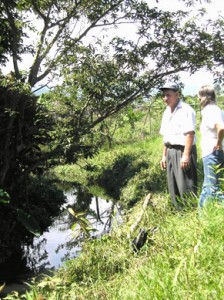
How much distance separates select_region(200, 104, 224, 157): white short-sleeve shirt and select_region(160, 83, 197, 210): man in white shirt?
0.21 m

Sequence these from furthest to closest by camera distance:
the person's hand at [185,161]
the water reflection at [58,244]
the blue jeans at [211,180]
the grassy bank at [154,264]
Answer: the water reflection at [58,244] < the person's hand at [185,161] < the blue jeans at [211,180] < the grassy bank at [154,264]

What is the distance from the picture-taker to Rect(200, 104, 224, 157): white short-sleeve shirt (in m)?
4.49

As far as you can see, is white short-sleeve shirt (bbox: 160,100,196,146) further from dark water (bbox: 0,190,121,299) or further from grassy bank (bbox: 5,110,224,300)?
dark water (bbox: 0,190,121,299)

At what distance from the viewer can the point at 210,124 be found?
4.55 metres

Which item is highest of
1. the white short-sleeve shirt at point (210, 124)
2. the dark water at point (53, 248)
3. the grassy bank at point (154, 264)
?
the white short-sleeve shirt at point (210, 124)

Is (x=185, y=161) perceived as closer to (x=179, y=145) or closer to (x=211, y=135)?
(x=179, y=145)

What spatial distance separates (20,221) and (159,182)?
3.49 m

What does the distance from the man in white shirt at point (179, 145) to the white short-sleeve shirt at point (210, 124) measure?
0.21 metres

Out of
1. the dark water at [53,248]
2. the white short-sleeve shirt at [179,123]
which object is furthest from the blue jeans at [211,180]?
the dark water at [53,248]

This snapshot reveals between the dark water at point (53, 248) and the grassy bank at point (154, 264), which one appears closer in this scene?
the grassy bank at point (154, 264)

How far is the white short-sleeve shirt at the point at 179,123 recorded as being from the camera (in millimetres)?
4887

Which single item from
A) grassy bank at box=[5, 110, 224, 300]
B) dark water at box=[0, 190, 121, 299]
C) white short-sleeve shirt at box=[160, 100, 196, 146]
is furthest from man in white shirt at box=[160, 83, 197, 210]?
dark water at box=[0, 190, 121, 299]

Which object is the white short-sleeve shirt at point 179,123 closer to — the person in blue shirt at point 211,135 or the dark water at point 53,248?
the person in blue shirt at point 211,135

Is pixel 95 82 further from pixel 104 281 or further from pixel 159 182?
pixel 104 281
